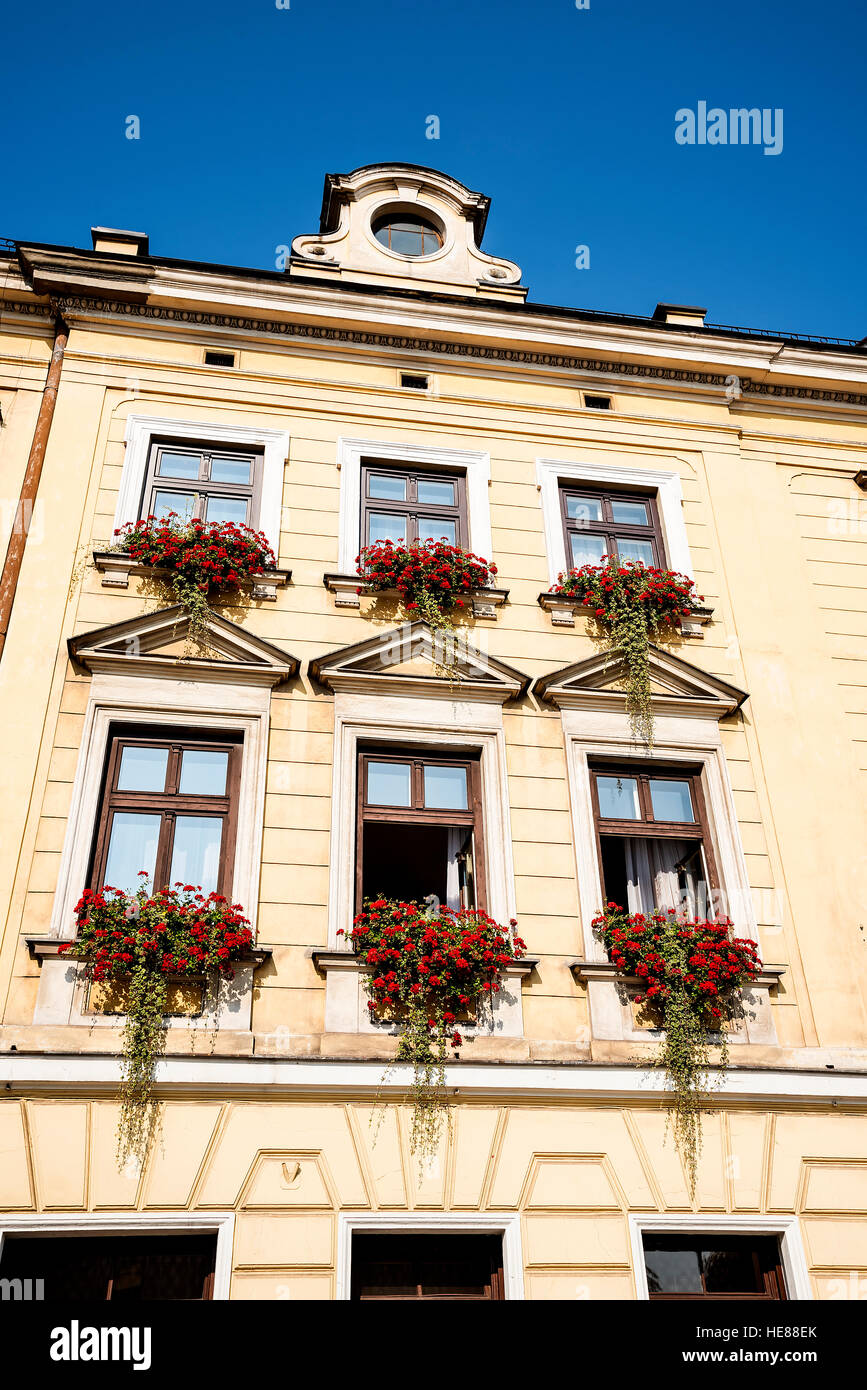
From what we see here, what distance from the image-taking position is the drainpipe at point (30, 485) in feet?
33.1

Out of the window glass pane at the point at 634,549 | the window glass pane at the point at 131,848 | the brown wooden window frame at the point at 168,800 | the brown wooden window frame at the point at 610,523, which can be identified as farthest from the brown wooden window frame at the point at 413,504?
the window glass pane at the point at 131,848

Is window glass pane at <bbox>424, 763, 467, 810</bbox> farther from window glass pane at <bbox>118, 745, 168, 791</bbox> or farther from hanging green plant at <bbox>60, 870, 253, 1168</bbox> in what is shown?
window glass pane at <bbox>118, 745, 168, 791</bbox>

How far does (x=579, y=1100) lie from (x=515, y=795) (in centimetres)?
263

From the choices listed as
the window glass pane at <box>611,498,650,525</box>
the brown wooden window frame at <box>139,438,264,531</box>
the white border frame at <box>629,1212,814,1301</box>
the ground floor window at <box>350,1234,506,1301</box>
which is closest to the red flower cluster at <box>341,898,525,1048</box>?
the ground floor window at <box>350,1234,506,1301</box>

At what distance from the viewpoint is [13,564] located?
10.3 metres

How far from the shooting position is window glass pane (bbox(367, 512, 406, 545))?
37.9 ft

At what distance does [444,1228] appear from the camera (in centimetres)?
806

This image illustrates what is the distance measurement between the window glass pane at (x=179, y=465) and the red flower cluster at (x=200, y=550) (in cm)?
91

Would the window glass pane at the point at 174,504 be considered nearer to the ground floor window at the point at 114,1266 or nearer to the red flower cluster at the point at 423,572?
the red flower cluster at the point at 423,572

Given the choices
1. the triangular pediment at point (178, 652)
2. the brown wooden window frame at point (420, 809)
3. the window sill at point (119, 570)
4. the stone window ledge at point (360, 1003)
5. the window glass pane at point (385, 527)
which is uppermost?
the window glass pane at point (385, 527)

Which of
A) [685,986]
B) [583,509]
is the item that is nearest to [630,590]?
[583,509]

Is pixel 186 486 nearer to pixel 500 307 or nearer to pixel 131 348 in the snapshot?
pixel 131 348

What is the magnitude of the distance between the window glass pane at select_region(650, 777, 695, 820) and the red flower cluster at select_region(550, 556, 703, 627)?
1680 mm
